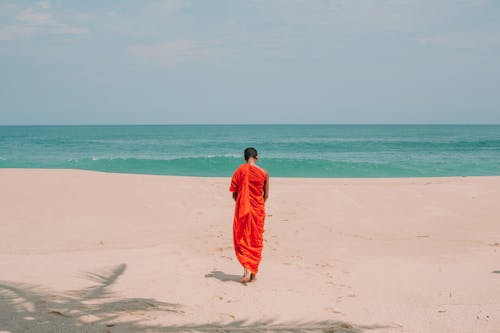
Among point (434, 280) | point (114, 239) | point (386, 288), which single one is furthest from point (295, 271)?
point (114, 239)

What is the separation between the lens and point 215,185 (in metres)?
14.8

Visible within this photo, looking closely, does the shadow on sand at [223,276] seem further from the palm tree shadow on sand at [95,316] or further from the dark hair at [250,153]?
the dark hair at [250,153]

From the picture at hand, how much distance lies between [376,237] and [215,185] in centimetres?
681

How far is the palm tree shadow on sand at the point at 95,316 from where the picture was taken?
12.9 feet

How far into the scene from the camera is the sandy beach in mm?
4363

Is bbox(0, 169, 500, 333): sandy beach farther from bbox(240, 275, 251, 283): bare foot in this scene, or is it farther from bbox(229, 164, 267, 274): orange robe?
bbox(229, 164, 267, 274): orange robe

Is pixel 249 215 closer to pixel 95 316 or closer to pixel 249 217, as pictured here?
pixel 249 217

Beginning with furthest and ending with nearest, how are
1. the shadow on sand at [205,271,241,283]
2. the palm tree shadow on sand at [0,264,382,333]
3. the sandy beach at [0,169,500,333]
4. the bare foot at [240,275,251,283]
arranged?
1. the shadow on sand at [205,271,241,283]
2. the bare foot at [240,275,251,283]
3. the sandy beach at [0,169,500,333]
4. the palm tree shadow on sand at [0,264,382,333]

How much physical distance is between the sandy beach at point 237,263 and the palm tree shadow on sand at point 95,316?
2 cm

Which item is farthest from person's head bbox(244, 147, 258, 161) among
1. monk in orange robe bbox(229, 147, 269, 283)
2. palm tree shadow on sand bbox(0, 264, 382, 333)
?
palm tree shadow on sand bbox(0, 264, 382, 333)

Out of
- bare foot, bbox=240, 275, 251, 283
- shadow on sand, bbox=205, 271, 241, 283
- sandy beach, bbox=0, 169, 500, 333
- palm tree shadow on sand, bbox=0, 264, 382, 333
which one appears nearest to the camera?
palm tree shadow on sand, bbox=0, 264, 382, 333

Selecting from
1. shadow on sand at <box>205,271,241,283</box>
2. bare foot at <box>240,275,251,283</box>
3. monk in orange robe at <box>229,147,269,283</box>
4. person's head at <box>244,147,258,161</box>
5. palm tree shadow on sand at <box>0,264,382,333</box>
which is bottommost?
shadow on sand at <box>205,271,241,283</box>

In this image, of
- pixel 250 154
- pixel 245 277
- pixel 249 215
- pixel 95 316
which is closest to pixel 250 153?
pixel 250 154

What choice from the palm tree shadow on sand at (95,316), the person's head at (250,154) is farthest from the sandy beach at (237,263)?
the person's head at (250,154)
